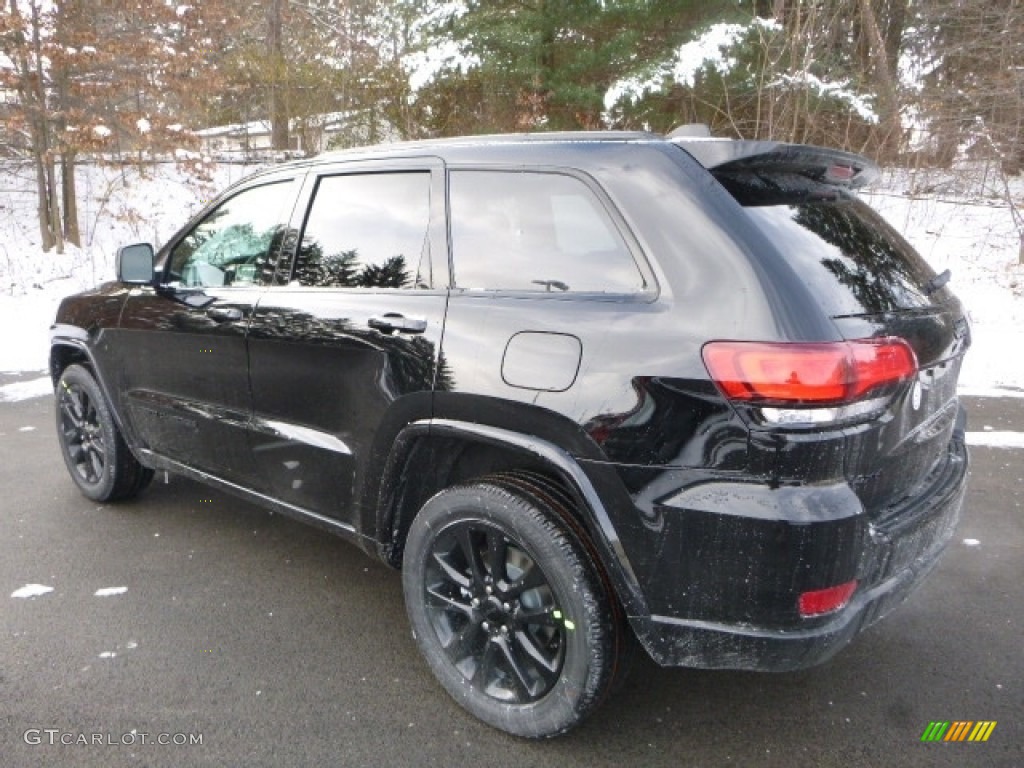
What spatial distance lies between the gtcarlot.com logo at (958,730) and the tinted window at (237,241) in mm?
2835

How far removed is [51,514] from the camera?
407 centimetres

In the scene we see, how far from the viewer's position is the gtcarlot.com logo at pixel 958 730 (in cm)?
229

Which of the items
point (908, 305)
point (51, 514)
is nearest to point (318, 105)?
point (51, 514)

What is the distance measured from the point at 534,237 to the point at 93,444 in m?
3.09

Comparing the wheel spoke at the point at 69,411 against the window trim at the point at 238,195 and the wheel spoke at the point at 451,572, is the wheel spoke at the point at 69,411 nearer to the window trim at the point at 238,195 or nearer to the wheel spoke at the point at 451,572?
the window trim at the point at 238,195

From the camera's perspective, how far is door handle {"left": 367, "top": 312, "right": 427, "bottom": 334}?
2451 millimetres

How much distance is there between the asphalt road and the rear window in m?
1.30

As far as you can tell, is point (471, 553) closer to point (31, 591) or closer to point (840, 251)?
point (840, 251)

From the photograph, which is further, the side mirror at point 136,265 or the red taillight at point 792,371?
the side mirror at point 136,265

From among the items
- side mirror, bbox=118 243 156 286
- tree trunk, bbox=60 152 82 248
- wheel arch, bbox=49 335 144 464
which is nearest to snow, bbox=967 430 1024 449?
side mirror, bbox=118 243 156 286

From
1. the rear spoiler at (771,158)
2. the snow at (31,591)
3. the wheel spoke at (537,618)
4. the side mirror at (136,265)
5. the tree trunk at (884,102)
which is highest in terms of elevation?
the tree trunk at (884,102)

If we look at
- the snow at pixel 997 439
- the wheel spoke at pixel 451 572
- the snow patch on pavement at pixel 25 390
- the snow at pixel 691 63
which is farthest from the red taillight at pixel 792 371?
the snow at pixel 691 63

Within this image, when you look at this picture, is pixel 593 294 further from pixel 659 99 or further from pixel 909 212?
pixel 909 212

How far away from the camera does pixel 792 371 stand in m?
1.81
